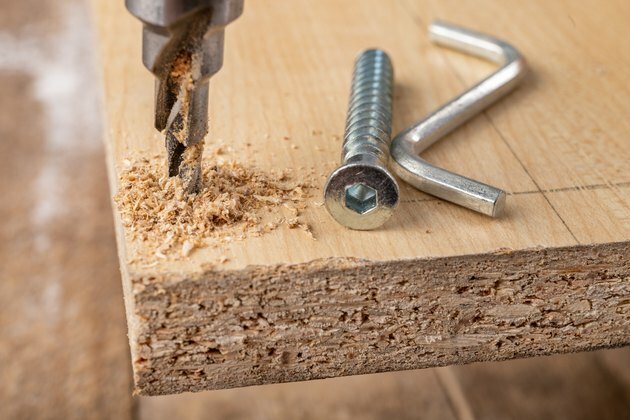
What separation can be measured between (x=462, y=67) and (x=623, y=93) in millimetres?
203

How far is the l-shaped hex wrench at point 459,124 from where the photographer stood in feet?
2.53

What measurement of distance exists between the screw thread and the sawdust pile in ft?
0.24

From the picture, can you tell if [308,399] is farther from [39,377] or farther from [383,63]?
[383,63]

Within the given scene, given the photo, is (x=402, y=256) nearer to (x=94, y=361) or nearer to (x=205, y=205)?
(x=205, y=205)

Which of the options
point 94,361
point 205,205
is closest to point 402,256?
point 205,205

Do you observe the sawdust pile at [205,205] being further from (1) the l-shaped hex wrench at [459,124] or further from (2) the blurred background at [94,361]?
(2) the blurred background at [94,361]

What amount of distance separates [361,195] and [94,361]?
3.23ft

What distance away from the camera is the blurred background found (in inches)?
57.4

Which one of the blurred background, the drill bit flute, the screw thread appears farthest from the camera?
the blurred background

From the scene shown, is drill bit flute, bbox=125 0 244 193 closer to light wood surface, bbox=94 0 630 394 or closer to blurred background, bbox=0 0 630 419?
light wood surface, bbox=94 0 630 394

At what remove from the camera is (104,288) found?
1.70 m

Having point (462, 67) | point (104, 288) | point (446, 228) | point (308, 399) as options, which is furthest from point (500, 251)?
point (104, 288)

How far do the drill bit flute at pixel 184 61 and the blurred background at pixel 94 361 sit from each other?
0.78 metres

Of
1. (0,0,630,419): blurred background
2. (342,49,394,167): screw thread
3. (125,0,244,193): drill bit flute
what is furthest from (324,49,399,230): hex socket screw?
(0,0,630,419): blurred background
